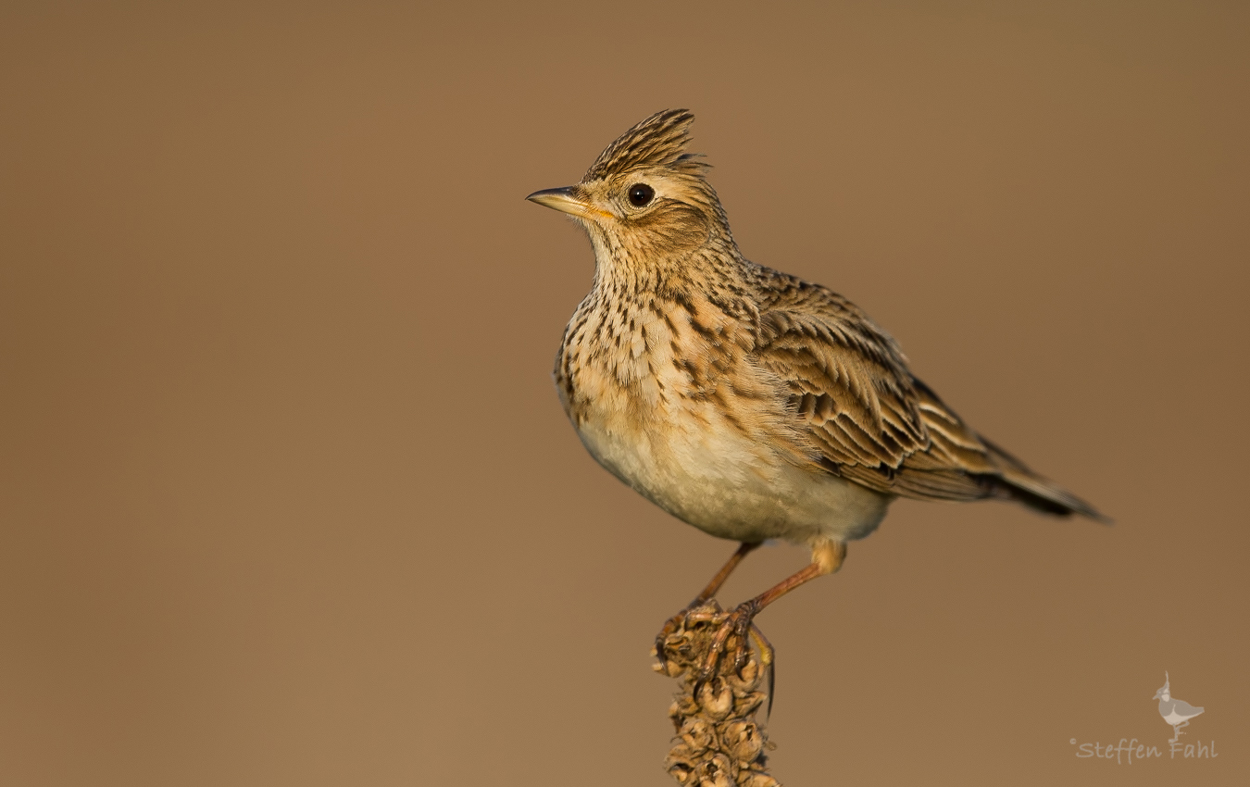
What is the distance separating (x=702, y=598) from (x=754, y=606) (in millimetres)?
248

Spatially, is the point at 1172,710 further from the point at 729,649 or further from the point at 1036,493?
the point at 729,649

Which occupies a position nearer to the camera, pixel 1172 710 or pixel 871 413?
pixel 871 413

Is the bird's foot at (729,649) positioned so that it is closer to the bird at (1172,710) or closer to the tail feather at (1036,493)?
the tail feather at (1036,493)

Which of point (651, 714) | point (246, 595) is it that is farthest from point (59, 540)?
point (651, 714)

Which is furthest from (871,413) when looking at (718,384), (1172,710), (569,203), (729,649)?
(1172,710)

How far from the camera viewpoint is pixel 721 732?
4309 mm

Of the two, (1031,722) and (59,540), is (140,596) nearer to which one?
(59,540)

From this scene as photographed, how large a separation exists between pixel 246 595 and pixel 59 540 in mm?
1632

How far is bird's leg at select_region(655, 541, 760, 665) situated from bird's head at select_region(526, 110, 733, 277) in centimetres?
123

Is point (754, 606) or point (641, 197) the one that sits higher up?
point (641, 197)

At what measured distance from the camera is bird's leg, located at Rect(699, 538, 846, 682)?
446cm

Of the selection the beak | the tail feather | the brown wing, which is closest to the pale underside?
the brown wing

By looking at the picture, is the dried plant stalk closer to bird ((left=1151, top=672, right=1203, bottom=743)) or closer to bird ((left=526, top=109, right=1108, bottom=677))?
bird ((left=526, top=109, right=1108, bottom=677))

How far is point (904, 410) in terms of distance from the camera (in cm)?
600
